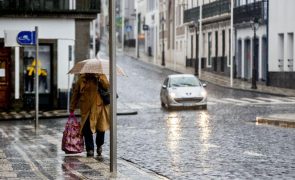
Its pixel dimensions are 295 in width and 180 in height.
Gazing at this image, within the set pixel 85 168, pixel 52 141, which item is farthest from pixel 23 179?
pixel 52 141

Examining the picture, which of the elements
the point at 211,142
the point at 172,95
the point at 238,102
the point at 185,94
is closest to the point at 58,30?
the point at 172,95

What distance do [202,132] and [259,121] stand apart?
4.15 meters

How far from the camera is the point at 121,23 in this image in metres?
140

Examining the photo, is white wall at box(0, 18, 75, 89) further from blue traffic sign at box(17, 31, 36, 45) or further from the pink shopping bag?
the pink shopping bag

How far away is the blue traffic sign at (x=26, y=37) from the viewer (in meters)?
25.6

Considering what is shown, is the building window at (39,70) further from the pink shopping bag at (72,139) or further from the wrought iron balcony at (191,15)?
the wrought iron balcony at (191,15)

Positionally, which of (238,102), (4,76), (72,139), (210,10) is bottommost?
(238,102)

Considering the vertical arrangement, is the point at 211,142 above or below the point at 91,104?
below

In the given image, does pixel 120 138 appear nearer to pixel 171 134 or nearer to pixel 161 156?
pixel 171 134

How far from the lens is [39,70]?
123 feet

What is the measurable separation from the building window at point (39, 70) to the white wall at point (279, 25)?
20.8 m

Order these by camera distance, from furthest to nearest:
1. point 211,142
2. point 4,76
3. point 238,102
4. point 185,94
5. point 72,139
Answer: point 238,102 → point 4,76 → point 185,94 → point 211,142 → point 72,139

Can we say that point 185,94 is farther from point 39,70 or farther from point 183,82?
point 39,70

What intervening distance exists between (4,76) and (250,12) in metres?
28.8
